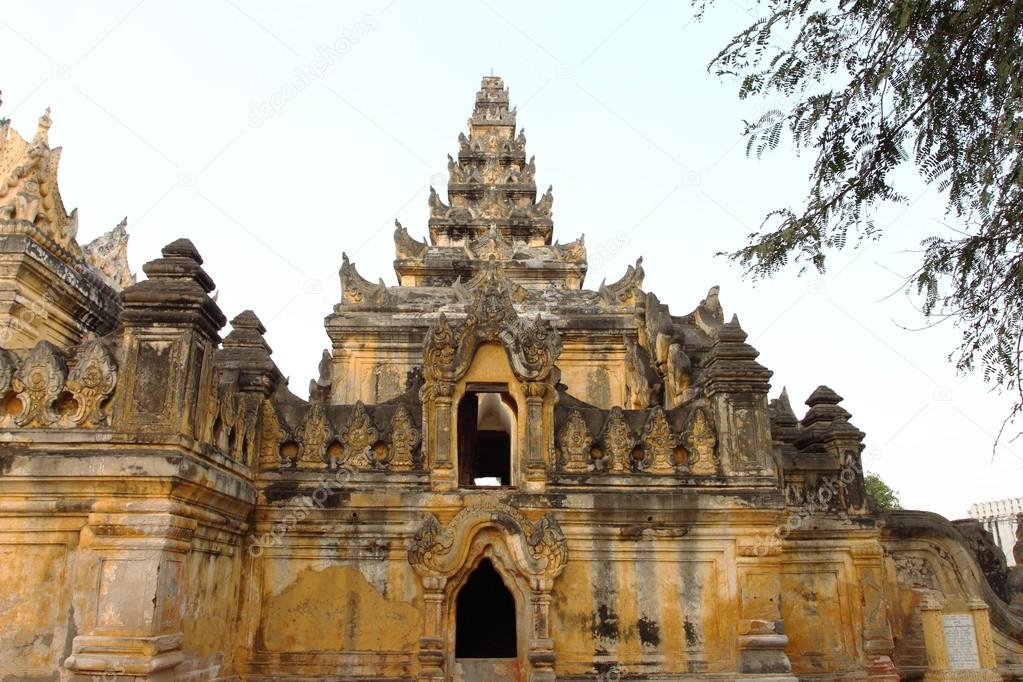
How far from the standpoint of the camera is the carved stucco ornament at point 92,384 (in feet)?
26.9

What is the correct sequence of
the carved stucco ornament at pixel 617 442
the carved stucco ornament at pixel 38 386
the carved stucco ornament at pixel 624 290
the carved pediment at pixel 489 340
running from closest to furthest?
the carved stucco ornament at pixel 38 386, the carved stucco ornament at pixel 617 442, the carved pediment at pixel 489 340, the carved stucco ornament at pixel 624 290

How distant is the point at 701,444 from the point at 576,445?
1673mm

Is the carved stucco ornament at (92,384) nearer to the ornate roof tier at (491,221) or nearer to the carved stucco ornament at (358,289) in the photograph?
the carved stucco ornament at (358,289)

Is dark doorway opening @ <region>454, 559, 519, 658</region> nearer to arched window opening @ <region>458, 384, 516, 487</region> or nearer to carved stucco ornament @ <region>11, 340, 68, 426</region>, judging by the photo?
arched window opening @ <region>458, 384, 516, 487</region>

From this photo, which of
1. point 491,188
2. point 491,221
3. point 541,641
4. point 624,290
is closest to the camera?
point 541,641

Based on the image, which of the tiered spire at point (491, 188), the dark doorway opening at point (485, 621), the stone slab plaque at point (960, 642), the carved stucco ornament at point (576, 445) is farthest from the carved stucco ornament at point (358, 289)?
the stone slab plaque at point (960, 642)

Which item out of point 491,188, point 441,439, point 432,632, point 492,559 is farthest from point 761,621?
point 491,188

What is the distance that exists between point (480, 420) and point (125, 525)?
7180mm

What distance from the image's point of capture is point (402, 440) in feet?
35.5

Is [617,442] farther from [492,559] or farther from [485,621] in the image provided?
[485,621]

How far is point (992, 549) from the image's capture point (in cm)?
1623

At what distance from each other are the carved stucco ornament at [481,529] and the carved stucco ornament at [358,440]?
3.96 ft

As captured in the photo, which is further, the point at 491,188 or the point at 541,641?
the point at 491,188

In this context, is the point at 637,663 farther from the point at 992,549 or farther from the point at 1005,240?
the point at 992,549
